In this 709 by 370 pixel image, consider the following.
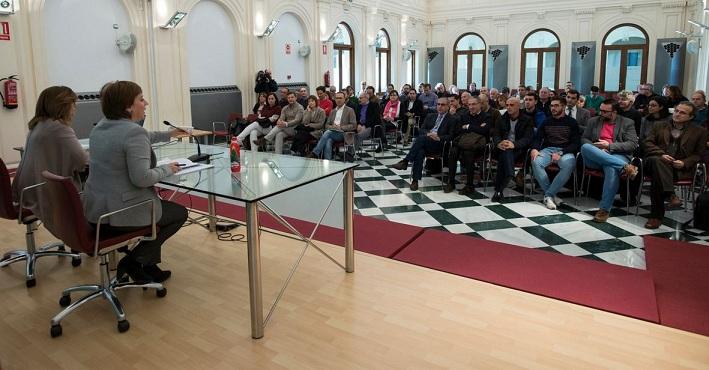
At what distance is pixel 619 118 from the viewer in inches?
219

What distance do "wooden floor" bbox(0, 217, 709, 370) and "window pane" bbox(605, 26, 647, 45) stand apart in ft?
46.9

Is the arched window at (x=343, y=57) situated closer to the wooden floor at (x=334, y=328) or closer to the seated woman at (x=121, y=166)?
the wooden floor at (x=334, y=328)

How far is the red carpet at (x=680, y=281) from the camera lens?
2887 mm

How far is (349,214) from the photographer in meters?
3.43

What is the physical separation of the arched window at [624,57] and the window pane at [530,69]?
76.0 inches

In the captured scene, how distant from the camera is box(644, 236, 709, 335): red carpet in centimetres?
289

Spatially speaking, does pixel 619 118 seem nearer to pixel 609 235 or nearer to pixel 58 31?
pixel 609 235

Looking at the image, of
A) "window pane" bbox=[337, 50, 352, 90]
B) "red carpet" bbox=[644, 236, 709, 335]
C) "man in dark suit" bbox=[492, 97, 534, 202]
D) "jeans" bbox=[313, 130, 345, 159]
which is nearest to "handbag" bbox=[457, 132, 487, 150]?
"man in dark suit" bbox=[492, 97, 534, 202]

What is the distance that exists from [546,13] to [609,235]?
42.5 feet

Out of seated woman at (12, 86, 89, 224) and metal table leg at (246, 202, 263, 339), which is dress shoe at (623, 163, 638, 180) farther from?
seated woman at (12, 86, 89, 224)

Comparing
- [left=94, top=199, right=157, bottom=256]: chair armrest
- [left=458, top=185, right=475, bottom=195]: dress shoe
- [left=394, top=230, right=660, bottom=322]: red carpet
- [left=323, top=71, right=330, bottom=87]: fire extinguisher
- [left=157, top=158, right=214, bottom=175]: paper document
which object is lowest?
[left=394, top=230, right=660, bottom=322]: red carpet

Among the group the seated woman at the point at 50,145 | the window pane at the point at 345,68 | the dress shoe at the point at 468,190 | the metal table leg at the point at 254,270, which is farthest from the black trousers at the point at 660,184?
the window pane at the point at 345,68

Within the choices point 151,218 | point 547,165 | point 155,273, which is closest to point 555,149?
point 547,165

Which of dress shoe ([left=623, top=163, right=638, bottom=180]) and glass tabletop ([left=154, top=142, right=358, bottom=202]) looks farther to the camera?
dress shoe ([left=623, top=163, right=638, bottom=180])
